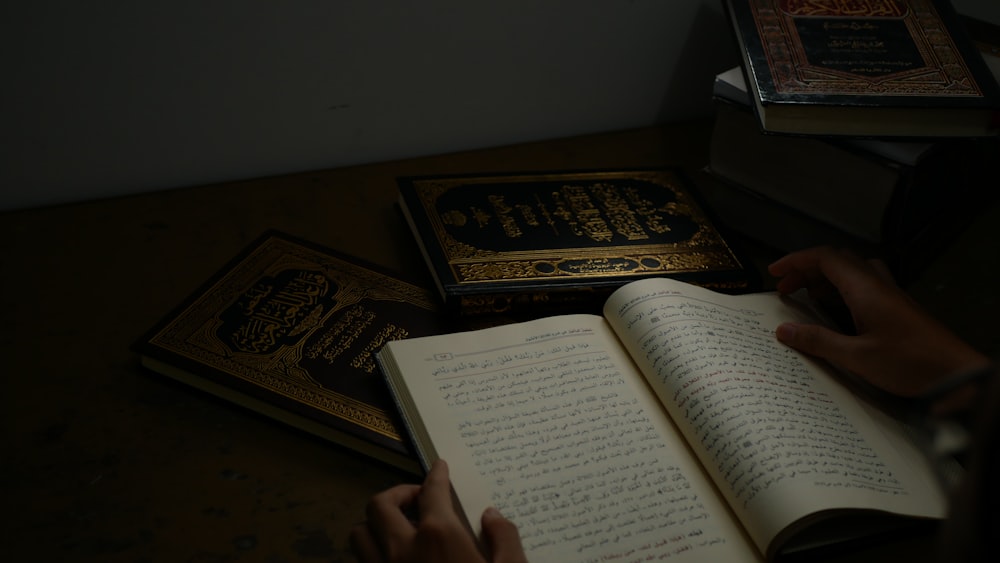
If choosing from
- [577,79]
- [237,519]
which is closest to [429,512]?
[237,519]

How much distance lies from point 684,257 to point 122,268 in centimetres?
70

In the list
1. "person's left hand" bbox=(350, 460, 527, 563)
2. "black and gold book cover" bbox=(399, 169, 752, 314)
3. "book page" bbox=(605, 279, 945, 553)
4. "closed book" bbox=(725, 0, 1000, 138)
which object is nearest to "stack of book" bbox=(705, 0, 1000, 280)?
"closed book" bbox=(725, 0, 1000, 138)

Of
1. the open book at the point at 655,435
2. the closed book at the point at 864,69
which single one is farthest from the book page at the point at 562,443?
the closed book at the point at 864,69

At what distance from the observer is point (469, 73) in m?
1.39

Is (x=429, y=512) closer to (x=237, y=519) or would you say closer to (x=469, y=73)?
(x=237, y=519)

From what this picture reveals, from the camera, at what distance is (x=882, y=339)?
987mm

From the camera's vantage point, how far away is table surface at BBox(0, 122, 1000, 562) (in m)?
0.84

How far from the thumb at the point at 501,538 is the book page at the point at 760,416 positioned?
8.5 inches

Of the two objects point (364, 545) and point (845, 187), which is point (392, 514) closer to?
point (364, 545)

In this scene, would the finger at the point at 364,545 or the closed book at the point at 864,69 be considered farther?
the closed book at the point at 864,69

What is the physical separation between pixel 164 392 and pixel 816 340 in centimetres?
71

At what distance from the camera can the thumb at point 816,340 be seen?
997 mm

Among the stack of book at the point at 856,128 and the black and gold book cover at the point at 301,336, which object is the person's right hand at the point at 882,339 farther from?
the black and gold book cover at the point at 301,336

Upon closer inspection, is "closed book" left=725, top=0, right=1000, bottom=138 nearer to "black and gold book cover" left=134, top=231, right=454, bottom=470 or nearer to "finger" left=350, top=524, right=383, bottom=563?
"black and gold book cover" left=134, top=231, right=454, bottom=470
